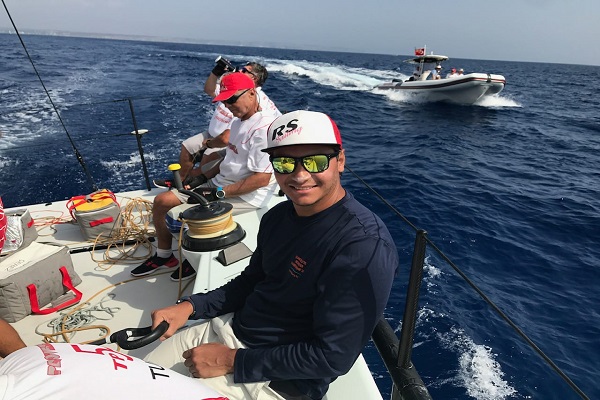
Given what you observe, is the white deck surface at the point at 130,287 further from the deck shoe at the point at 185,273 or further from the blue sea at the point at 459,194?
the blue sea at the point at 459,194

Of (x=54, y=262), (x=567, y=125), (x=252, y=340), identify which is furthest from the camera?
(x=567, y=125)

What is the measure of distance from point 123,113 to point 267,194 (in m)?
10.3

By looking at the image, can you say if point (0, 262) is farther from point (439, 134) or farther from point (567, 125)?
point (567, 125)

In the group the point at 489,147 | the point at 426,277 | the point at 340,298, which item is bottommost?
the point at 426,277

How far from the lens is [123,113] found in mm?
11328

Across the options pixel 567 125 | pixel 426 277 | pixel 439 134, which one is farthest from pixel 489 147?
pixel 426 277

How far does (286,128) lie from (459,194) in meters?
7.17

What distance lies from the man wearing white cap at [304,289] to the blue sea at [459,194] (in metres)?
2.26

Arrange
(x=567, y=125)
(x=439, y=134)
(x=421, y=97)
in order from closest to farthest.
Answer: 1. (x=439, y=134)
2. (x=567, y=125)
3. (x=421, y=97)

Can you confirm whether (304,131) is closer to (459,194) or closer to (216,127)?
(216,127)

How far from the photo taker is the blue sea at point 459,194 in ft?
11.7

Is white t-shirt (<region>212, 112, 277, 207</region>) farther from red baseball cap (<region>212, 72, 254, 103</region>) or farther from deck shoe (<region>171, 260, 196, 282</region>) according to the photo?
deck shoe (<region>171, 260, 196, 282</region>)

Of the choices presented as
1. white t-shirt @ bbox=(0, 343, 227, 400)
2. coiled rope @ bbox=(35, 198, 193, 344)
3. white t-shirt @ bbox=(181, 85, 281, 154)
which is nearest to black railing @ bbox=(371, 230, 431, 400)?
white t-shirt @ bbox=(0, 343, 227, 400)

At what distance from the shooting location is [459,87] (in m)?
18.2
